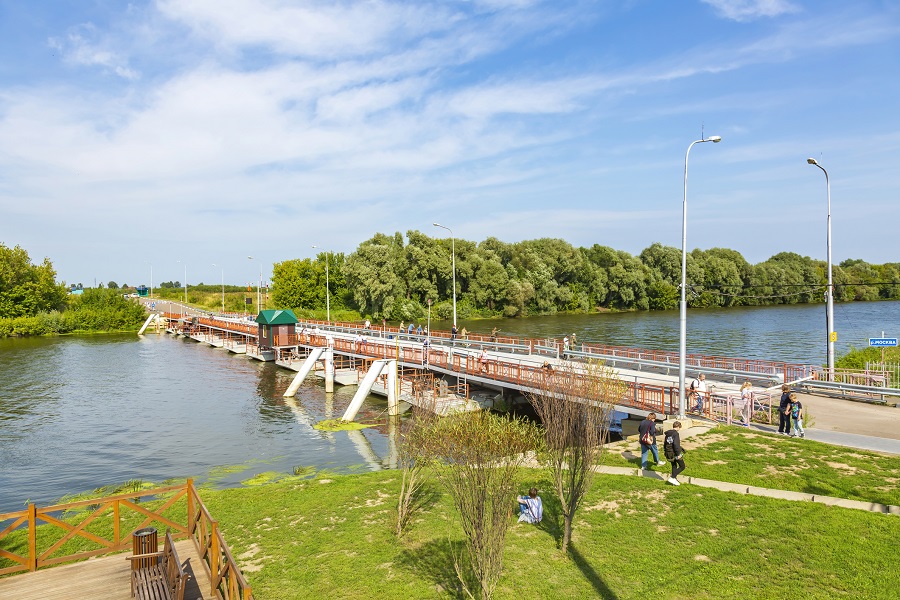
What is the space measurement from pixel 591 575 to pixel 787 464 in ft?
25.4

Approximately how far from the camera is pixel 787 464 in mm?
14484

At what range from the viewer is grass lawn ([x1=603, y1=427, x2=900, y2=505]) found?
12780 mm

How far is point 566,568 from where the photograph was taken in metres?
10.4

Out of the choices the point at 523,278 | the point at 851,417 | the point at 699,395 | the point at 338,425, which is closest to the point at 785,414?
the point at 699,395

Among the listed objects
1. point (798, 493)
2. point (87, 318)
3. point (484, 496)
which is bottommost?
point (798, 493)

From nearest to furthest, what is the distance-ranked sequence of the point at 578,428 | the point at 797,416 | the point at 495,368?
the point at 578,428, the point at 797,416, the point at 495,368

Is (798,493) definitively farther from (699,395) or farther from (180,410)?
(180,410)

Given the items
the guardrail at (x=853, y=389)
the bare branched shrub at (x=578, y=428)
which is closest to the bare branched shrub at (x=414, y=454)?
the bare branched shrub at (x=578, y=428)

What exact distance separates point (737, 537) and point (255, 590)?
9.38 m

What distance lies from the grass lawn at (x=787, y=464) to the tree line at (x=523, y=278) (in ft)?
227

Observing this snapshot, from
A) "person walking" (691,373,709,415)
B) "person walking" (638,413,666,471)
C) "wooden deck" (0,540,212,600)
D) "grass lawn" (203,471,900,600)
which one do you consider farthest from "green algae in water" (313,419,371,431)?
"wooden deck" (0,540,212,600)

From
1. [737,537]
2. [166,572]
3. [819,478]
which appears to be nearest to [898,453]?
[819,478]

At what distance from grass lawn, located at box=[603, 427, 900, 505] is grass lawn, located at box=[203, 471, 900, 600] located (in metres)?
1.22

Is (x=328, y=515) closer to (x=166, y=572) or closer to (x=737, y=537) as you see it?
(x=166, y=572)
